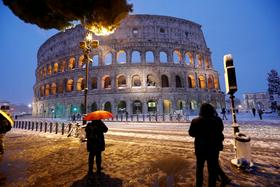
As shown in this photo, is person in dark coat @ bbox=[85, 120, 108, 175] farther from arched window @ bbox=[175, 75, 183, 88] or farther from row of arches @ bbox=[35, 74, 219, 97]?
arched window @ bbox=[175, 75, 183, 88]

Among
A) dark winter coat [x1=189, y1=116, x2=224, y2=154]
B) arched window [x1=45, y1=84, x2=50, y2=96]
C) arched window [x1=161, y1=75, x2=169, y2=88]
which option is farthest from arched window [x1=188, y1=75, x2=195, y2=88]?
dark winter coat [x1=189, y1=116, x2=224, y2=154]

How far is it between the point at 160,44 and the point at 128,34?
6.65m

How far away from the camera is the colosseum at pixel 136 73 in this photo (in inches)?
1224

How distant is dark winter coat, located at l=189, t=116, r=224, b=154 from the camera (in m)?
2.94

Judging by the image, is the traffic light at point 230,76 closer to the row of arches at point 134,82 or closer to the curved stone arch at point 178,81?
the row of arches at point 134,82

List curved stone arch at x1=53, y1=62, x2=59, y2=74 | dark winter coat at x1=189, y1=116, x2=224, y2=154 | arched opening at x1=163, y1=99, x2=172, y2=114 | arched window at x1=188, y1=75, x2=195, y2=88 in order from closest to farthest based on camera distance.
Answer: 1. dark winter coat at x1=189, y1=116, x2=224, y2=154
2. arched opening at x1=163, y1=99, x2=172, y2=114
3. arched window at x1=188, y1=75, x2=195, y2=88
4. curved stone arch at x1=53, y1=62, x2=59, y2=74

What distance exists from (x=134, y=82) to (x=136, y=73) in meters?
4.19

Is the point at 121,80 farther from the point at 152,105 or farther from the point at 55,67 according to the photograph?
the point at 55,67

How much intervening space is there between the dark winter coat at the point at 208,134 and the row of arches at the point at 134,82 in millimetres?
27943

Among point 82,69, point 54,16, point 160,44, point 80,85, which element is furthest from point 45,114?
point 54,16

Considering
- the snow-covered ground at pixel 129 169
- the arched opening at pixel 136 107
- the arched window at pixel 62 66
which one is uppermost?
the arched window at pixel 62 66

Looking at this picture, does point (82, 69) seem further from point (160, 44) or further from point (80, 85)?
point (160, 44)

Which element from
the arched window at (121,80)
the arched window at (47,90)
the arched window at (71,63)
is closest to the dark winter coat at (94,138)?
the arched window at (121,80)

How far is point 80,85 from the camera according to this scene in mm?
34875
